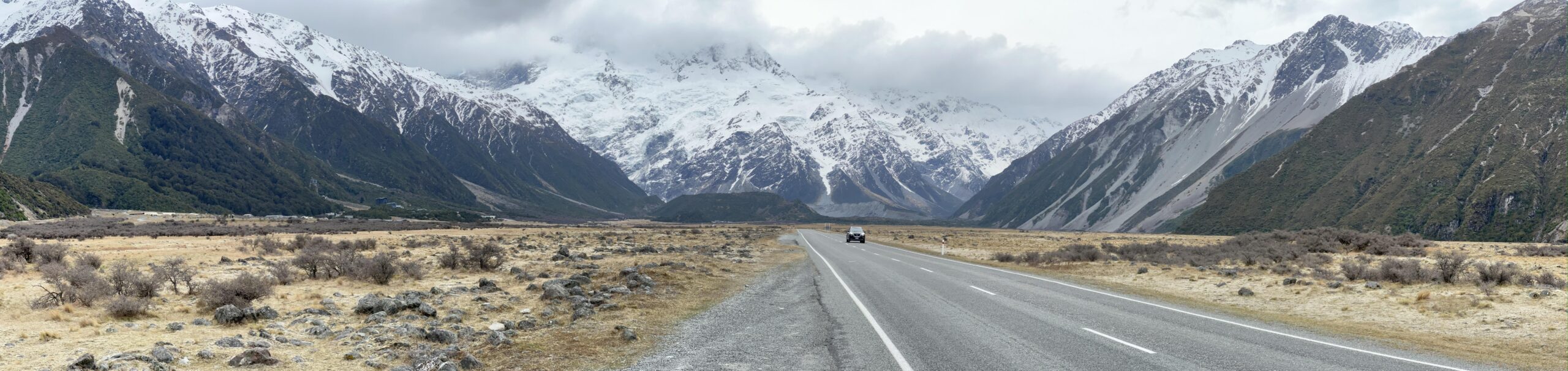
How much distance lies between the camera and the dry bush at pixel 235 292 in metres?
15.8

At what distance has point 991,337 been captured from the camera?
43.2 feet

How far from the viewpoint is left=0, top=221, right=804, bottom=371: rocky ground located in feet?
36.5

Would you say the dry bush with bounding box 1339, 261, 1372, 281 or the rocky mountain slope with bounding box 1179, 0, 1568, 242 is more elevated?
the rocky mountain slope with bounding box 1179, 0, 1568, 242

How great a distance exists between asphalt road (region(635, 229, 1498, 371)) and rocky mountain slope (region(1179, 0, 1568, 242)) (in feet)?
361

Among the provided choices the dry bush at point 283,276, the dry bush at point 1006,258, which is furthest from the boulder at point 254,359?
the dry bush at point 1006,258

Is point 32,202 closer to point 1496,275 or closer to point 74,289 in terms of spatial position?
point 74,289

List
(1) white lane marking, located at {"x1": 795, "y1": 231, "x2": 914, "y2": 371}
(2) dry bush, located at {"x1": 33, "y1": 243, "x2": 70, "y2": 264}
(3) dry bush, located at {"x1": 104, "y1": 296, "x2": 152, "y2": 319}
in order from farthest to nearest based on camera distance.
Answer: (2) dry bush, located at {"x1": 33, "y1": 243, "x2": 70, "y2": 264}, (3) dry bush, located at {"x1": 104, "y1": 296, "x2": 152, "y2": 319}, (1) white lane marking, located at {"x1": 795, "y1": 231, "x2": 914, "y2": 371}

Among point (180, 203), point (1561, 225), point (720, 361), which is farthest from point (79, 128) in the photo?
point (1561, 225)

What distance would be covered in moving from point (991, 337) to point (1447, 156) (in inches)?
6290

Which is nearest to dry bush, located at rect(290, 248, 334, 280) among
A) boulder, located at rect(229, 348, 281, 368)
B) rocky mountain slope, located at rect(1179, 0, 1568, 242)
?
boulder, located at rect(229, 348, 281, 368)

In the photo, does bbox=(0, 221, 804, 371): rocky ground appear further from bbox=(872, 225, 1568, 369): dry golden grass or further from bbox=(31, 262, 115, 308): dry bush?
bbox=(872, 225, 1568, 369): dry golden grass

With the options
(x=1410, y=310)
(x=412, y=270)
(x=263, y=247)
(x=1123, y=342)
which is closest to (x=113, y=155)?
(x=263, y=247)

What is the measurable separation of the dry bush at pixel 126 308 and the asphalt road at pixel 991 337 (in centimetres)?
1060

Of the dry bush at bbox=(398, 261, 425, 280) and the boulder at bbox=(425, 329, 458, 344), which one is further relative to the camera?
the dry bush at bbox=(398, 261, 425, 280)
